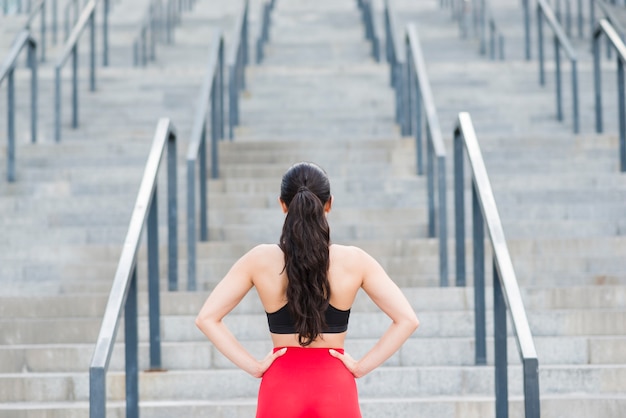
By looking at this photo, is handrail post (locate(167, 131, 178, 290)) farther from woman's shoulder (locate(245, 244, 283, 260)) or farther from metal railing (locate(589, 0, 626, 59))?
metal railing (locate(589, 0, 626, 59))

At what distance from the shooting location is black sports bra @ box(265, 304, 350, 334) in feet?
9.67

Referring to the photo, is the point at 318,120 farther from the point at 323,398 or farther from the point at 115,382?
the point at 323,398

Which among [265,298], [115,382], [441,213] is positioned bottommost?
[115,382]

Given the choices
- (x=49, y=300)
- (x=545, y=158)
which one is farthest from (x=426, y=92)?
(x=49, y=300)

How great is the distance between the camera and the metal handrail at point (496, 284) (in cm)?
352

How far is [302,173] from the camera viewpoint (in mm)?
2951

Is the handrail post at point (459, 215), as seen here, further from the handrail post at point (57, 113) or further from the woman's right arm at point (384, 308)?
the handrail post at point (57, 113)

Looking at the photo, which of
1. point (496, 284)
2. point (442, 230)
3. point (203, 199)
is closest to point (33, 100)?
point (203, 199)

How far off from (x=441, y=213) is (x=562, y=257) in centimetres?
69

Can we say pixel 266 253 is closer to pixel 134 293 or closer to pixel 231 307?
pixel 231 307

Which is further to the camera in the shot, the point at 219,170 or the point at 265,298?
the point at 219,170

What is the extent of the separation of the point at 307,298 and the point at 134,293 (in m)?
1.72

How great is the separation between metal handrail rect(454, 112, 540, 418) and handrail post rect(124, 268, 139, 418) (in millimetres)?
1348

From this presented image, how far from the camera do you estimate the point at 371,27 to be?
36.9 feet
